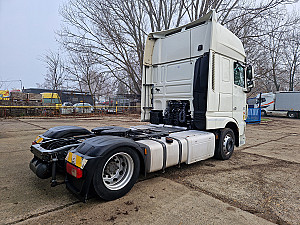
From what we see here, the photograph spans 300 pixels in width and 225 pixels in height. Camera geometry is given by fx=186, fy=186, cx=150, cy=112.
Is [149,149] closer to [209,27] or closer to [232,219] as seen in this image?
[232,219]

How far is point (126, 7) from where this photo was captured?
1692 cm

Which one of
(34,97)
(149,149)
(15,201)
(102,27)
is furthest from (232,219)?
(34,97)

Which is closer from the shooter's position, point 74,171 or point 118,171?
point 74,171

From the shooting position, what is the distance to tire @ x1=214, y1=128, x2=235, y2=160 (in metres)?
4.70

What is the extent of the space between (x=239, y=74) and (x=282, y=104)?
2487 centimetres

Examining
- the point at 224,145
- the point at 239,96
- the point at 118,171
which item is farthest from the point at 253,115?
the point at 118,171

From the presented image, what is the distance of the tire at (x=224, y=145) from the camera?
Answer: 4.70 metres

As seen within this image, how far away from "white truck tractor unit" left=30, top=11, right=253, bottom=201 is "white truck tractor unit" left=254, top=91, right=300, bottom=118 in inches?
917

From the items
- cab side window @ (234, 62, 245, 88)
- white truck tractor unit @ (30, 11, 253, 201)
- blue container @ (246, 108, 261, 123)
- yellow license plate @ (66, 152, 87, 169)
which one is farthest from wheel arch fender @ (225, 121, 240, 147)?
blue container @ (246, 108, 261, 123)

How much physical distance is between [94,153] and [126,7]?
1771cm

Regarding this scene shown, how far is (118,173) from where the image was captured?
2.86m

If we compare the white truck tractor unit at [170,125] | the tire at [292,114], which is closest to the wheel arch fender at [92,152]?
the white truck tractor unit at [170,125]

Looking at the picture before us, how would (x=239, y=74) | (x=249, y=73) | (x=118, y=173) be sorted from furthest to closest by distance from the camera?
1. (x=249, y=73)
2. (x=239, y=74)
3. (x=118, y=173)

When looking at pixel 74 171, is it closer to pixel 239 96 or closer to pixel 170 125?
pixel 170 125
